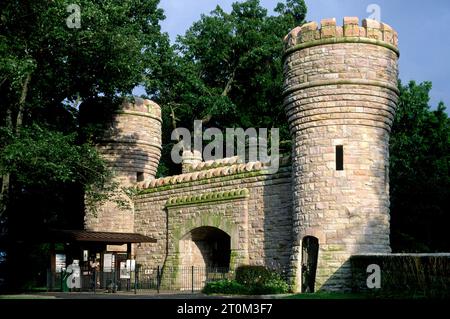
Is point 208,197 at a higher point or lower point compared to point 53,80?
lower

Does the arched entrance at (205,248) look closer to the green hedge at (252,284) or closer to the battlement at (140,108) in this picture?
the green hedge at (252,284)

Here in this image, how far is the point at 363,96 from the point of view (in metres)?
19.5

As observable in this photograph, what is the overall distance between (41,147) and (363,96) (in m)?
9.67

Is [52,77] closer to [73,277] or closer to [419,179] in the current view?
[73,277]

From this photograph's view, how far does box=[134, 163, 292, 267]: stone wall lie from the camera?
21906 millimetres

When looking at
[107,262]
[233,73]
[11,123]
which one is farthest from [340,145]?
[233,73]

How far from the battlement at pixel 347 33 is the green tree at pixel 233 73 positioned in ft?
56.8

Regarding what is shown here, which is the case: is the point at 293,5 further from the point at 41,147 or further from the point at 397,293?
the point at 397,293

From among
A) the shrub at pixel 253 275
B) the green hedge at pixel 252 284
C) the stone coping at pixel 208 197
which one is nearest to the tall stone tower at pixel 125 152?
the stone coping at pixel 208 197

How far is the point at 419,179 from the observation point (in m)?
30.4

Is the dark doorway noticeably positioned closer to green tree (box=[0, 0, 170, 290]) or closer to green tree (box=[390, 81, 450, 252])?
green tree (box=[0, 0, 170, 290])

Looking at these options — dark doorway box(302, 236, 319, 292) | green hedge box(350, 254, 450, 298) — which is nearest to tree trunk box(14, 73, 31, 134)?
dark doorway box(302, 236, 319, 292)

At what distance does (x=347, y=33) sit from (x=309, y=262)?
6.83 m

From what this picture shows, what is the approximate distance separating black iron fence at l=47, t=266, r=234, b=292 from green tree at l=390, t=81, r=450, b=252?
33.8ft
